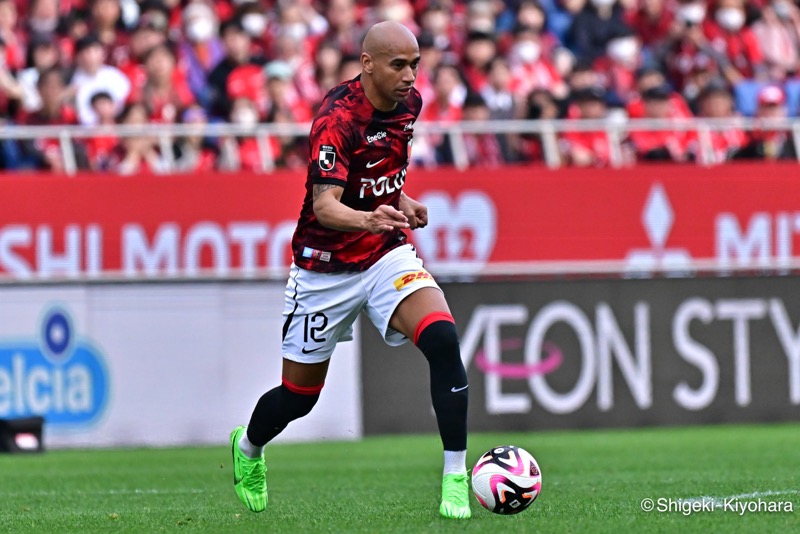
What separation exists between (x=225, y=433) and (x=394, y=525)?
286 inches

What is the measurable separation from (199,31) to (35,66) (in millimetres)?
1875

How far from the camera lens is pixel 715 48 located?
19.3 meters

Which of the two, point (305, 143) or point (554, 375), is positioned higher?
point (305, 143)

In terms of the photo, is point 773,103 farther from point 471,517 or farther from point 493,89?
point 471,517

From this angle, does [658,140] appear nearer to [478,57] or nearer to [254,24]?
[478,57]

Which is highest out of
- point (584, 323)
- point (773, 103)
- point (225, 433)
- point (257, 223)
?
point (773, 103)

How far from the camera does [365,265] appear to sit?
7.32m

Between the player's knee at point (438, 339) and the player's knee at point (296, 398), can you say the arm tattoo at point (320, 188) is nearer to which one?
the player's knee at point (438, 339)

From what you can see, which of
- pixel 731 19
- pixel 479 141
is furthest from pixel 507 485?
pixel 731 19

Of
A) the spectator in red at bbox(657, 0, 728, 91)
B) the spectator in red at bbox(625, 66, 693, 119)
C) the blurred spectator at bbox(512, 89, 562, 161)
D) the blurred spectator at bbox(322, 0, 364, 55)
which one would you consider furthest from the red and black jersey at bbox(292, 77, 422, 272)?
the spectator in red at bbox(657, 0, 728, 91)

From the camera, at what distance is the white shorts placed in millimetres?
7254

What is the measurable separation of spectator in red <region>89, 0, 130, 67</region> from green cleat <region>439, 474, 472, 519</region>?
1047 centimetres

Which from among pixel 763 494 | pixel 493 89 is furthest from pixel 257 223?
pixel 763 494

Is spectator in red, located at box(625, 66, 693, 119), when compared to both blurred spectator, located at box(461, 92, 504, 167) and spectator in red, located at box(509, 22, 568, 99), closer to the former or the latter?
spectator in red, located at box(509, 22, 568, 99)
